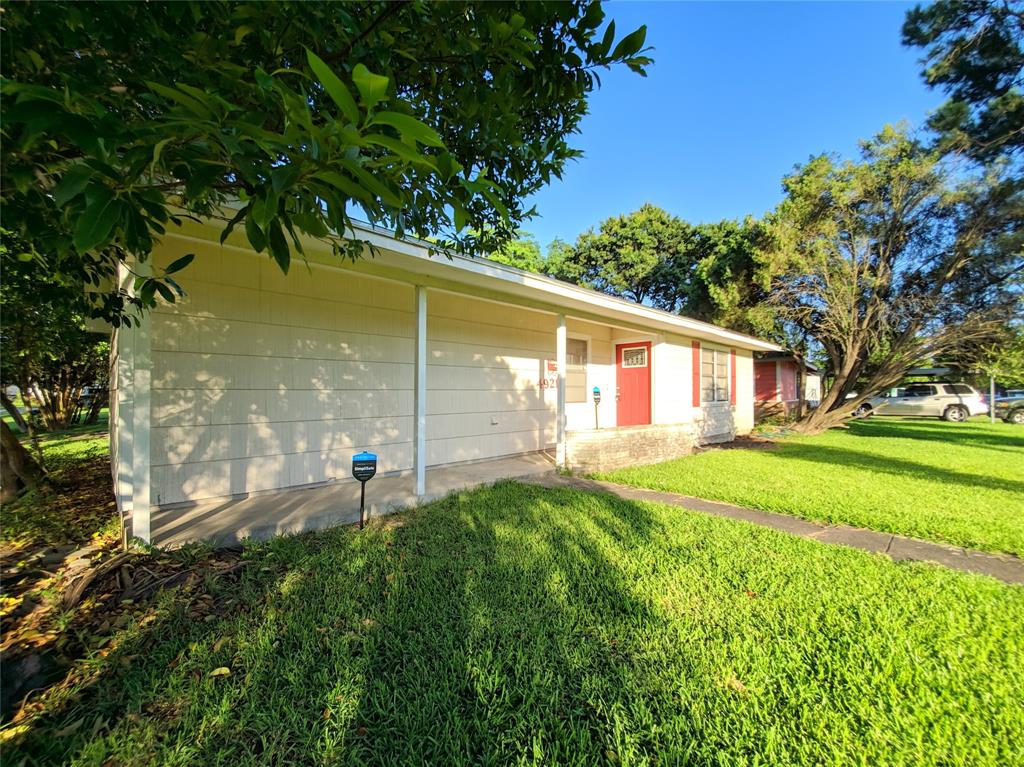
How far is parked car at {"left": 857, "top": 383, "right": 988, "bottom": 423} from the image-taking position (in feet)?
61.0

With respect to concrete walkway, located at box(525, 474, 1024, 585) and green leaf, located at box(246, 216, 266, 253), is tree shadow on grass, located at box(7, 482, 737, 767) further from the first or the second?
concrete walkway, located at box(525, 474, 1024, 585)

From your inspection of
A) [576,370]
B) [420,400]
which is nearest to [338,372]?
[420,400]

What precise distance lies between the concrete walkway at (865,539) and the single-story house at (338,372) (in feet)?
6.38

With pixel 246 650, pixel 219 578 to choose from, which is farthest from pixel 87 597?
pixel 246 650

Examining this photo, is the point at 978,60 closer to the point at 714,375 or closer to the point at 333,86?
the point at 714,375

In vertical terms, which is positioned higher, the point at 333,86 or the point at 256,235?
the point at 333,86

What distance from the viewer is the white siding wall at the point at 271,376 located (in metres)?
4.34

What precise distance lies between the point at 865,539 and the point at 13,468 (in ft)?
28.9

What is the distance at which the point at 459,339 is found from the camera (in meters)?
6.96

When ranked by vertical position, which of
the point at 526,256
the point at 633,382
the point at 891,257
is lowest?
the point at 633,382

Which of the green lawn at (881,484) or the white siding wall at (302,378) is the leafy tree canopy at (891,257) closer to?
the green lawn at (881,484)

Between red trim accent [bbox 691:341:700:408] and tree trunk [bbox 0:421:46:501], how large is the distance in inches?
453

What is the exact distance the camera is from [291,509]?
4.32 metres

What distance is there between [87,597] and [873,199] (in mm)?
16680
